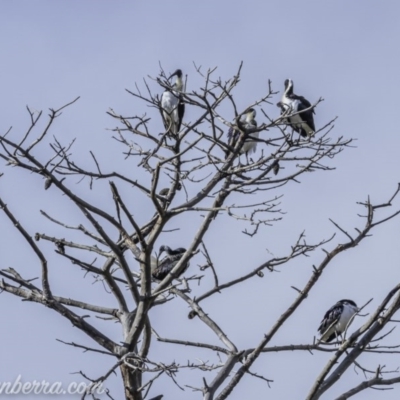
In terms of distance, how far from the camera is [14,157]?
297 inches

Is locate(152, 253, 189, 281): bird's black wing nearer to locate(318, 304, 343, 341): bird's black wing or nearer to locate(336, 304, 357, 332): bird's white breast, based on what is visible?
locate(318, 304, 343, 341): bird's black wing

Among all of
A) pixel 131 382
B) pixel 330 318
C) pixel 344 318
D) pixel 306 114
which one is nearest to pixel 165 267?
pixel 330 318

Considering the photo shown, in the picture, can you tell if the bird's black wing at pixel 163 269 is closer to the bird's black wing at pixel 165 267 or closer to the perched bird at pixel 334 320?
the bird's black wing at pixel 165 267

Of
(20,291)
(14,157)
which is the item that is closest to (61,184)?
(14,157)

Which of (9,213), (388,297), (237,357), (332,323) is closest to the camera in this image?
(388,297)

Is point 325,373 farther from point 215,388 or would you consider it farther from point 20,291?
point 20,291

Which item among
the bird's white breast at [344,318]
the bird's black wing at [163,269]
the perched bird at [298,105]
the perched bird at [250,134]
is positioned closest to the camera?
the perched bird at [250,134]

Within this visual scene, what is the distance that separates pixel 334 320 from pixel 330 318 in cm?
6

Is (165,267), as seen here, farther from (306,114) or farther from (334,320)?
(306,114)

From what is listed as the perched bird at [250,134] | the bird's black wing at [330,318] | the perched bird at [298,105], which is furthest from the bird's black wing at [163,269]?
the perched bird at [298,105]

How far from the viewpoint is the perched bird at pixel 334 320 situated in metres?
12.1

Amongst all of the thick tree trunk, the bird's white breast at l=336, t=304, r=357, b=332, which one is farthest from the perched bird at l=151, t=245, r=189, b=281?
the thick tree trunk

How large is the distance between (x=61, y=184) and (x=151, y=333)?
1.57 metres

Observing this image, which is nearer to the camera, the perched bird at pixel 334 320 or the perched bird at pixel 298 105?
the perched bird at pixel 334 320
